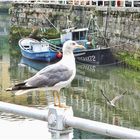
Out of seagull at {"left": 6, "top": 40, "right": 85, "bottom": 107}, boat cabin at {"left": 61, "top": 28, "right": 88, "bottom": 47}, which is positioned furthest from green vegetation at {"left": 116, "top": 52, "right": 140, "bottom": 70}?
seagull at {"left": 6, "top": 40, "right": 85, "bottom": 107}

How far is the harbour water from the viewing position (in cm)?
1517

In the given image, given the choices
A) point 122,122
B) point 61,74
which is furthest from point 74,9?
point 61,74

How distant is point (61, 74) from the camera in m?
4.23

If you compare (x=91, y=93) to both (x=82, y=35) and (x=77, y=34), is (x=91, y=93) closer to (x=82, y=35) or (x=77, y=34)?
(x=77, y=34)

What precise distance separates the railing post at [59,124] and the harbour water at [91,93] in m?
6.69

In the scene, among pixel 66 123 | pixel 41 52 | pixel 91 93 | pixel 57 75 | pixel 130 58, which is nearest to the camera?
pixel 66 123

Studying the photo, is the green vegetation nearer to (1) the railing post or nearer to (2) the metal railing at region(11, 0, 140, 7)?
(2) the metal railing at region(11, 0, 140, 7)

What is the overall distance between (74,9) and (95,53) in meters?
7.69

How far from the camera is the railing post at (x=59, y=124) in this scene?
2957 millimetres

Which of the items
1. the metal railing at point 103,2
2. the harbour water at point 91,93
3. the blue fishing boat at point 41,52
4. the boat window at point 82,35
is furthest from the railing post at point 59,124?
the boat window at point 82,35

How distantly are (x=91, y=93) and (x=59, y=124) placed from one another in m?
16.9

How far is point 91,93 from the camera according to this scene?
19.8 meters

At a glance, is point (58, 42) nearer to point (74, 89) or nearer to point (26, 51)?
point (26, 51)

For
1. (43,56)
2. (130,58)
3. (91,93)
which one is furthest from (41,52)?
(91,93)
